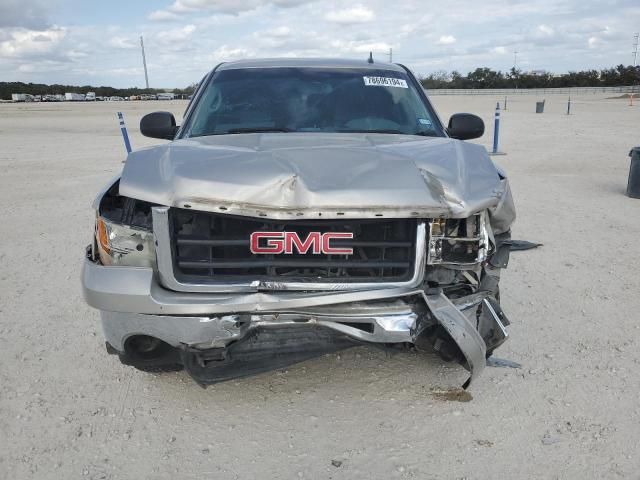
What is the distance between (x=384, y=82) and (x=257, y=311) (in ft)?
7.80

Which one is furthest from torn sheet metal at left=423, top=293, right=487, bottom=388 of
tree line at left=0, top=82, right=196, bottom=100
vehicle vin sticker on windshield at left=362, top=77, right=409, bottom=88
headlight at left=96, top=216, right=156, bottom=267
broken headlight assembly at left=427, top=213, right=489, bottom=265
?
tree line at left=0, top=82, right=196, bottom=100

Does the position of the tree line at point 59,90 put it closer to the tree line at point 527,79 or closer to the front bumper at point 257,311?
the tree line at point 527,79

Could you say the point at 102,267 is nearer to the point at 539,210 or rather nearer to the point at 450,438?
the point at 450,438

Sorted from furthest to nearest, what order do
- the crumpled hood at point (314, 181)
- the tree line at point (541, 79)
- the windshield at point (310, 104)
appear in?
the tree line at point (541, 79) → the windshield at point (310, 104) → the crumpled hood at point (314, 181)

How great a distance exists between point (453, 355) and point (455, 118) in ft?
6.46

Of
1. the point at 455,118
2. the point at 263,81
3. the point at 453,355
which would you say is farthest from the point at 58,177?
the point at 453,355

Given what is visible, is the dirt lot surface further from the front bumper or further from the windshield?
the windshield

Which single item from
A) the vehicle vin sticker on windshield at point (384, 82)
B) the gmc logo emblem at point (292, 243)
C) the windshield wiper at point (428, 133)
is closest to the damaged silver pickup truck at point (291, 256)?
the gmc logo emblem at point (292, 243)

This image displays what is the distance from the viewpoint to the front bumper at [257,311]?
2.50m

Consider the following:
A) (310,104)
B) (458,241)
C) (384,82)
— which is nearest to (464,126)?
(384,82)

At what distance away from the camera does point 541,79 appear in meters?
72.9

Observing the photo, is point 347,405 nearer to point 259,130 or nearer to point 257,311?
point 257,311

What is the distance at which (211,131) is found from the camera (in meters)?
3.74

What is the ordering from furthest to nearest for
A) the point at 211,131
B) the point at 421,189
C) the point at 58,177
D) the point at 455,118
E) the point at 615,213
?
1. the point at 58,177
2. the point at 615,213
3. the point at 455,118
4. the point at 211,131
5. the point at 421,189
